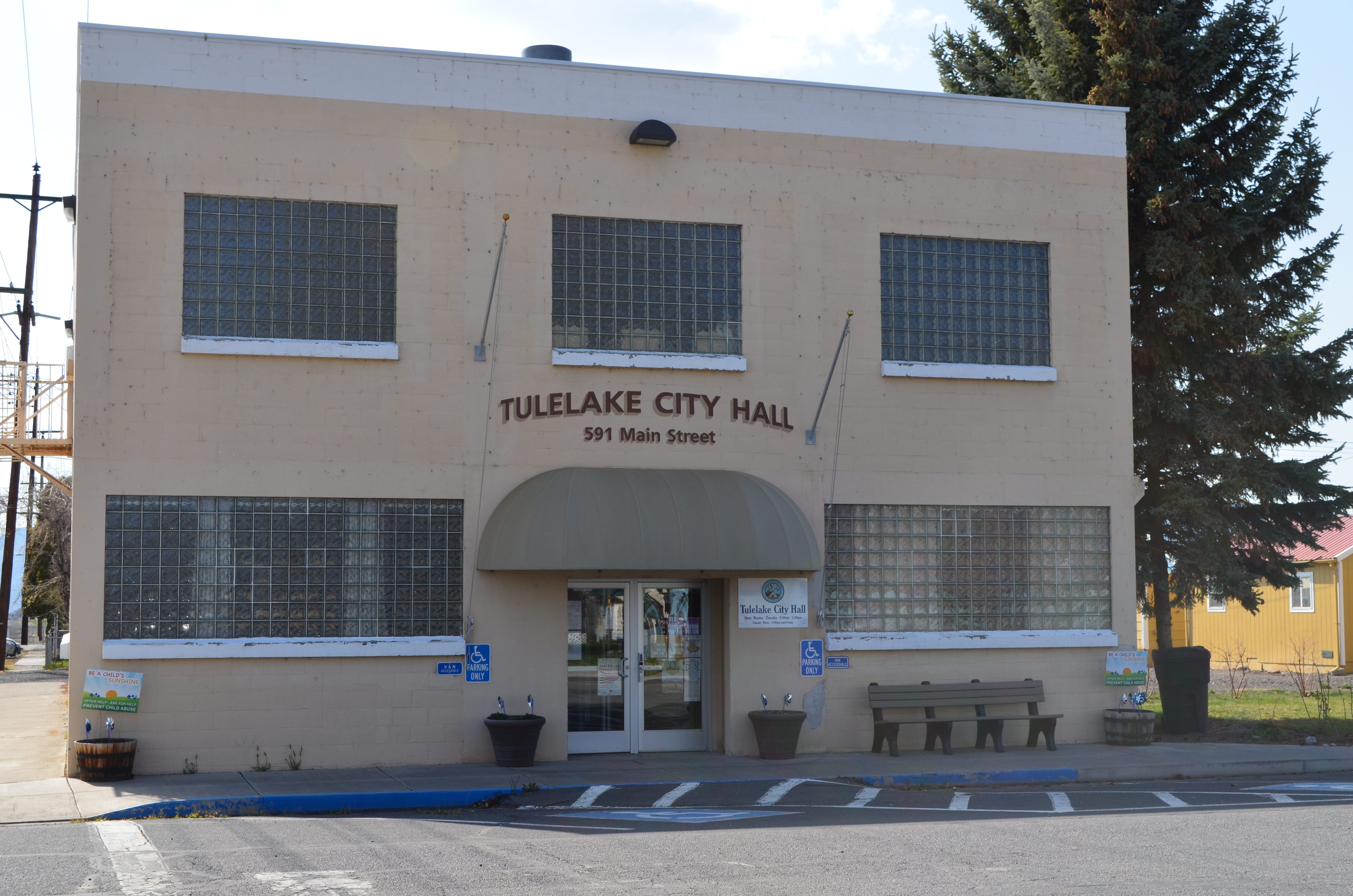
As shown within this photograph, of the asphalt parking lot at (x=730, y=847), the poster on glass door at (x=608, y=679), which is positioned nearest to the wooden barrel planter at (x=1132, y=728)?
the asphalt parking lot at (x=730, y=847)

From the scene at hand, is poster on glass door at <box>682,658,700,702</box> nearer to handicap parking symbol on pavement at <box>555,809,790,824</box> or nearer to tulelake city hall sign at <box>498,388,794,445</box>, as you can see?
tulelake city hall sign at <box>498,388,794,445</box>

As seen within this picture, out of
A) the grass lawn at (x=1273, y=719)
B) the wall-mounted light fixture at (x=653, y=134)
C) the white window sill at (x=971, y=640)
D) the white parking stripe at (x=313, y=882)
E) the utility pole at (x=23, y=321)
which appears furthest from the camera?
the utility pole at (x=23, y=321)

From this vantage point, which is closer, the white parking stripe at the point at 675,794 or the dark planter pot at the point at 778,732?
the white parking stripe at the point at 675,794

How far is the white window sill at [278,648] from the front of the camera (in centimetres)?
1393

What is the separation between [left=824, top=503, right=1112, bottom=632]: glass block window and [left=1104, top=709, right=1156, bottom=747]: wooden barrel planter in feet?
3.91

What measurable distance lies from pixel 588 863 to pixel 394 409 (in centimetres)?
726

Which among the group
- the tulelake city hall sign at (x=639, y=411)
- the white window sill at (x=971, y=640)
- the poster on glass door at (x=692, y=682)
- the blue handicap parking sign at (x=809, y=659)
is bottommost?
the poster on glass door at (x=692, y=682)

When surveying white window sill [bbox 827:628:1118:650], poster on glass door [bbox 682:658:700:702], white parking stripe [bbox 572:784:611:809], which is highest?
white window sill [bbox 827:628:1118:650]

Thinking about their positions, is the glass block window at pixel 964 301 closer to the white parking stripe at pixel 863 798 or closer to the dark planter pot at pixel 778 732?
the dark planter pot at pixel 778 732

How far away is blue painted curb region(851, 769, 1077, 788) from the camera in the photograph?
14312 mm

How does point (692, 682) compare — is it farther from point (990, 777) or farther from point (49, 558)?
point (49, 558)

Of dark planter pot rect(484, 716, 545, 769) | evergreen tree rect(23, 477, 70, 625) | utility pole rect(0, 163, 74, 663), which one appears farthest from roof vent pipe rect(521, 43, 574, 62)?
evergreen tree rect(23, 477, 70, 625)

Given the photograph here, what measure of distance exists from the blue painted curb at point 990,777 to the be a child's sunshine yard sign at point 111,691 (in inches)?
324

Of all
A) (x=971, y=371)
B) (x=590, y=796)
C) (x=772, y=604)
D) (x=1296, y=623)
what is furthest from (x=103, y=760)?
(x=1296, y=623)
